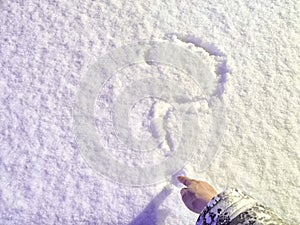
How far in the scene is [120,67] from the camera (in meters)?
1.66

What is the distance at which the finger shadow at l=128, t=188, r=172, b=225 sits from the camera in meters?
1.58

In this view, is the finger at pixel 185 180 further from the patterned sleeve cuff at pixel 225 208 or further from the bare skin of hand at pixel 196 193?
the patterned sleeve cuff at pixel 225 208

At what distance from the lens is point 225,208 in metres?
1.29

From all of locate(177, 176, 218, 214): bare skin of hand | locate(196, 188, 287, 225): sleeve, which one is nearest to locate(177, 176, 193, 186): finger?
locate(177, 176, 218, 214): bare skin of hand

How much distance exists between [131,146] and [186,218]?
0.33 meters

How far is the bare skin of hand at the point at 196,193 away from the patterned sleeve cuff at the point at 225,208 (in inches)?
8.7

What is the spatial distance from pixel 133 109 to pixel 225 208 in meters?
0.54

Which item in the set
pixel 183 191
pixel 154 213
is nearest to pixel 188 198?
pixel 183 191

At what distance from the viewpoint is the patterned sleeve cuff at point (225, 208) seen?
1.27 m

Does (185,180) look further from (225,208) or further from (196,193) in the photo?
(225,208)

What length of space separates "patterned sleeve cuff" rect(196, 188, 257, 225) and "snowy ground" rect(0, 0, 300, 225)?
282mm

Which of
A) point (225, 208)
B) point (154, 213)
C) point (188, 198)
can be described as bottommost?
point (154, 213)

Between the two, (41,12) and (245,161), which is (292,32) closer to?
(245,161)

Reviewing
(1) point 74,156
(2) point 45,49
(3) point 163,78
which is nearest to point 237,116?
(3) point 163,78
